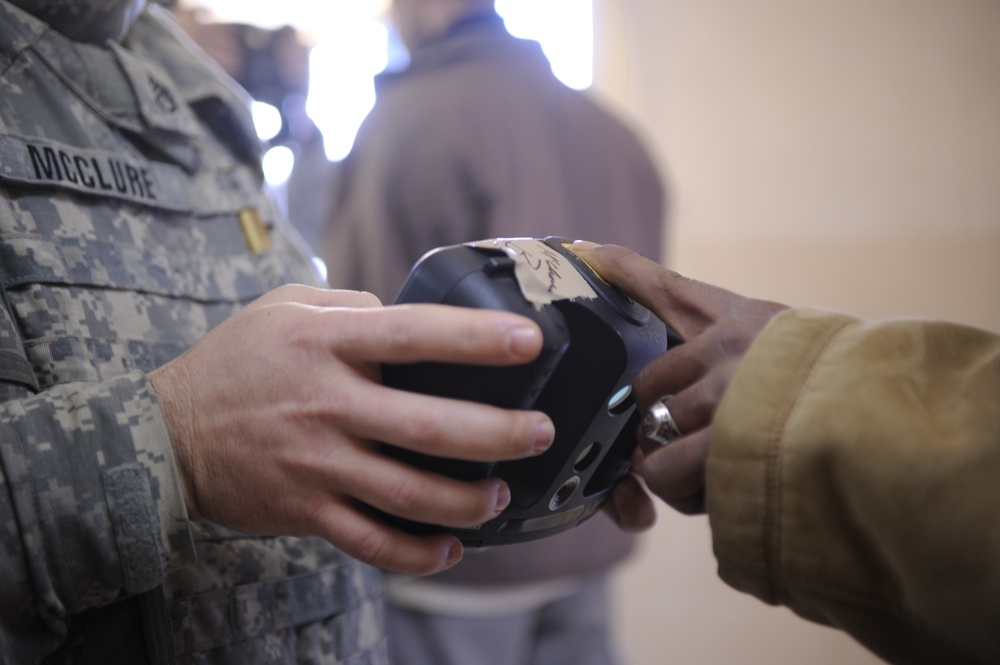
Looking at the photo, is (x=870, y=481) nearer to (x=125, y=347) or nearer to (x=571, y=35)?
(x=125, y=347)

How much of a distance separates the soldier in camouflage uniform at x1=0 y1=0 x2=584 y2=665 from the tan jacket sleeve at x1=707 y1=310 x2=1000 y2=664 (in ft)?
0.39

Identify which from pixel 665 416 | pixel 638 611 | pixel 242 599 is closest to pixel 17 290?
pixel 242 599

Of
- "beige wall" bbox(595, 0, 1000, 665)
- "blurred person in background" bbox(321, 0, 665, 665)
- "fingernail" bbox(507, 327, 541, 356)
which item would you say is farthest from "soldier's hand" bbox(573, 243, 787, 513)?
"beige wall" bbox(595, 0, 1000, 665)

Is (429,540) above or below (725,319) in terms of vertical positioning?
below

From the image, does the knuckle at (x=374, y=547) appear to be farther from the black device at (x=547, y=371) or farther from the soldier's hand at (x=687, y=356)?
the soldier's hand at (x=687, y=356)

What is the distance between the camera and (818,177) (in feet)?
7.08

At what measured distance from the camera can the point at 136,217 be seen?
25.6 inches

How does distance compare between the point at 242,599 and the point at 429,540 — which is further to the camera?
the point at 242,599

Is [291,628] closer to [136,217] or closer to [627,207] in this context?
[136,217]

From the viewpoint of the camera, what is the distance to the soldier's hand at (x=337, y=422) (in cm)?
42

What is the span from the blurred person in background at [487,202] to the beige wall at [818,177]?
856 mm

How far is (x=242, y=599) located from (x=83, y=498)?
172mm

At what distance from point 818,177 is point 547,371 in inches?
76.6
